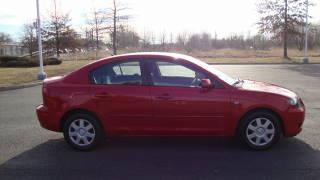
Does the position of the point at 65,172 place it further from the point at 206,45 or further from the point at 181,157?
the point at 206,45

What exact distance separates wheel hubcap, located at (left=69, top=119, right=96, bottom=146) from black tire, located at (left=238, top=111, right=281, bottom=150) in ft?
7.44

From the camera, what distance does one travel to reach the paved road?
5953mm

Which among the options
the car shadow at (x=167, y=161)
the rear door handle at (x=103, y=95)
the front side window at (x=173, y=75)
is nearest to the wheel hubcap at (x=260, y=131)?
the car shadow at (x=167, y=161)

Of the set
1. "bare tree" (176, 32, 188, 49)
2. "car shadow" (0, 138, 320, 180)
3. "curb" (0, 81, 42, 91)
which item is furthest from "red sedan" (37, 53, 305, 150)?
"bare tree" (176, 32, 188, 49)

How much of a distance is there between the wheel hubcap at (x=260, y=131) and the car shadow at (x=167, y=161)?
6.8 inches

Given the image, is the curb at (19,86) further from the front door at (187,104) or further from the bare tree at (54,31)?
the bare tree at (54,31)

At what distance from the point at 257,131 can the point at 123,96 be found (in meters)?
2.07

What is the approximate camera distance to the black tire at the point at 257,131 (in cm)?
698

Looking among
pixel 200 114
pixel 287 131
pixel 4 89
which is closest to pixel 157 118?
pixel 200 114

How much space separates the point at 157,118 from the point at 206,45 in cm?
7374

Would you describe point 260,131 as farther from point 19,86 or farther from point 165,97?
point 19,86

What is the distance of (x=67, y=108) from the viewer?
7.24 m

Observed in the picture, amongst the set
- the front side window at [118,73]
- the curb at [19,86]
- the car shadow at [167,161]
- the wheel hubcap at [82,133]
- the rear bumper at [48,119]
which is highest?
the front side window at [118,73]

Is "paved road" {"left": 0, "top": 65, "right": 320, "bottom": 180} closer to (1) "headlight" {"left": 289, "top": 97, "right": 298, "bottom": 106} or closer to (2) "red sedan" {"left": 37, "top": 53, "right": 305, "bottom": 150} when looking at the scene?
(2) "red sedan" {"left": 37, "top": 53, "right": 305, "bottom": 150}
